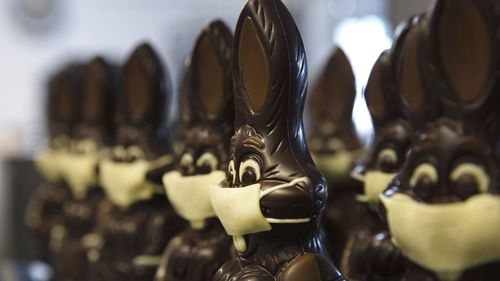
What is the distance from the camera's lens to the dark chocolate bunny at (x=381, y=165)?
88cm

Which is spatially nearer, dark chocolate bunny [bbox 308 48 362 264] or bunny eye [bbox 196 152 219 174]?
bunny eye [bbox 196 152 219 174]

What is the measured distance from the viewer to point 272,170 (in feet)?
2.44

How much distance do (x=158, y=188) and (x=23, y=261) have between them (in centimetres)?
104

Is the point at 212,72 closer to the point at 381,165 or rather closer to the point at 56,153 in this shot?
the point at 381,165

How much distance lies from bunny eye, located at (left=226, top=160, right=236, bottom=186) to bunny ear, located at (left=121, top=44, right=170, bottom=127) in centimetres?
35

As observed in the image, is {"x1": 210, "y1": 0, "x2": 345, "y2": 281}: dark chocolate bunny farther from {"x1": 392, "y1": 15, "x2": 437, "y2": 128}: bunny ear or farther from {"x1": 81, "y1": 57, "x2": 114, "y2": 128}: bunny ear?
{"x1": 81, "y1": 57, "x2": 114, "y2": 128}: bunny ear

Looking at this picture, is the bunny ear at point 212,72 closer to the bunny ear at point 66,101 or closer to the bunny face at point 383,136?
the bunny face at point 383,136

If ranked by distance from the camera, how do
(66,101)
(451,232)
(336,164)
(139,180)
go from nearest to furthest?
1. (451,232)
2. (139,180)
3. (336,164)
4. (66,101)

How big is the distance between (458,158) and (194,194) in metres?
0.40

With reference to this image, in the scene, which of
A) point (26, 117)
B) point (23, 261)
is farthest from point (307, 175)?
→ point (26, 117)

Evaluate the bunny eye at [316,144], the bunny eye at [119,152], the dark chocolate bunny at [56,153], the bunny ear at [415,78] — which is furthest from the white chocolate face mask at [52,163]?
the bunny ear at [415,78]

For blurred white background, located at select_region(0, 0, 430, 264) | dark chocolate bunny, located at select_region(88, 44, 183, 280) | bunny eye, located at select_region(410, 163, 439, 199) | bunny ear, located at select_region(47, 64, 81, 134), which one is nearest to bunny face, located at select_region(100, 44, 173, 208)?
dark chocolate bunny, located at select_region(88, 44, 183, 280)

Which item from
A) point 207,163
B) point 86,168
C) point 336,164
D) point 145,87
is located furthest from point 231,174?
point 86,168

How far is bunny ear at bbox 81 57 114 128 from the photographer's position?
4.27 ft
